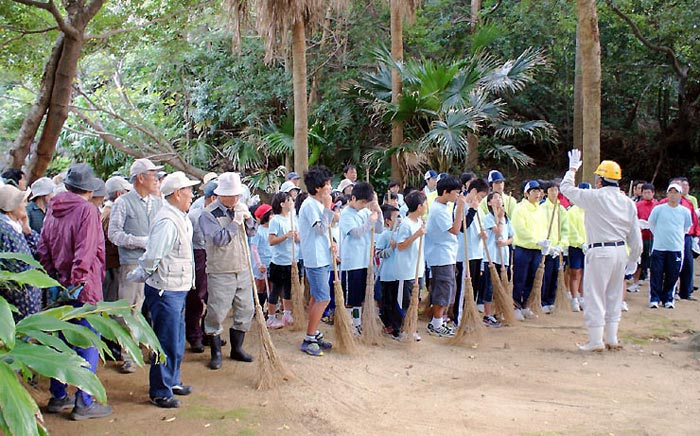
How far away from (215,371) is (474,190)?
11.8 ft

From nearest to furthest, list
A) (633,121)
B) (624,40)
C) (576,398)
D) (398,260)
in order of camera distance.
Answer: (576,398) → (398,260) → (624,40) → (633,121)

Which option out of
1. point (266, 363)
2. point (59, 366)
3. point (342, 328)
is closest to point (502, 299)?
point (342, 328)

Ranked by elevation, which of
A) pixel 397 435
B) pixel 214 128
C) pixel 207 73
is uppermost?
pixel 207 73

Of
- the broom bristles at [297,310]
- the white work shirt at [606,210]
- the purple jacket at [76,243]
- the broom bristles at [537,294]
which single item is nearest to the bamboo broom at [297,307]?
the broom bristles at [297,310]

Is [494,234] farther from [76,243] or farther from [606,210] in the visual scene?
[76,243]

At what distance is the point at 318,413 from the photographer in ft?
16.6

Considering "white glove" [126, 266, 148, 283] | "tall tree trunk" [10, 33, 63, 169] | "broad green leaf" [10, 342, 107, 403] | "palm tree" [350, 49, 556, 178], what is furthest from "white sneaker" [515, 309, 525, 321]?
"broad green leaf" [10, 342, 107, 403]

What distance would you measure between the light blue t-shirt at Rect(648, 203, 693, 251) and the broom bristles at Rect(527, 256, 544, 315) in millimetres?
2408

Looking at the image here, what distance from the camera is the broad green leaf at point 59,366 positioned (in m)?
1.99

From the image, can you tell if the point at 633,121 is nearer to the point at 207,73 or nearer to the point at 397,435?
the point at 207,73

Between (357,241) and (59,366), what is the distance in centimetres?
543

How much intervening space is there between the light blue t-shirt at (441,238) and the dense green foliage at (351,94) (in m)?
7.83

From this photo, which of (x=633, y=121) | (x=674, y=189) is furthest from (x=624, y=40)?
(x=674, y=189)

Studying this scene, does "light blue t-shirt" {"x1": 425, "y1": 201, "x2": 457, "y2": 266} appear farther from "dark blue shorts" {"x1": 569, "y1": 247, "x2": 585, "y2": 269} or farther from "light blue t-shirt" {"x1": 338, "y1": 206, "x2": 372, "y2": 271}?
"dark blue shorts" {"x1": 569, "y1": 247, "x2": 585, "y2": 269}
